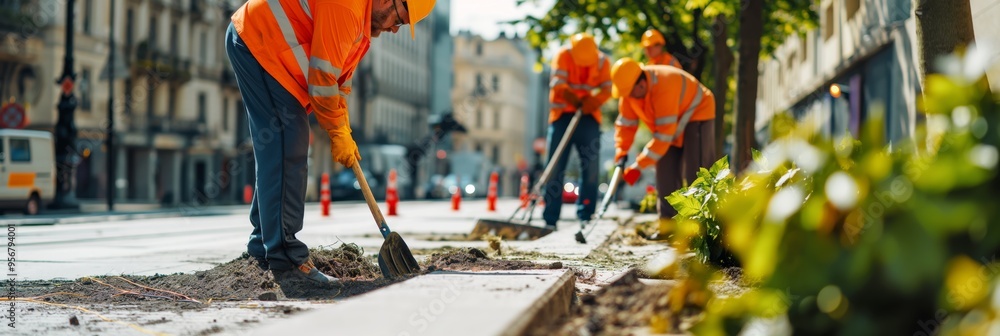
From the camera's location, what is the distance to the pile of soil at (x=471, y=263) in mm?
6102

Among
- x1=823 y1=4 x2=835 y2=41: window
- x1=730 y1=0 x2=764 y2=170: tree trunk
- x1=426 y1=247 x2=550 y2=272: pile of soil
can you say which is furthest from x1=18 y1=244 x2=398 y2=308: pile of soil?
x1=823 y1=4 x2=835 y2=41: window

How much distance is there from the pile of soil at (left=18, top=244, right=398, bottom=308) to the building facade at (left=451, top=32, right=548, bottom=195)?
97565 millimetres

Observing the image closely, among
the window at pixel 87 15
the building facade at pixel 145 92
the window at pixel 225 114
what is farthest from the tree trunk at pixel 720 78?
the window at pixel 225 114

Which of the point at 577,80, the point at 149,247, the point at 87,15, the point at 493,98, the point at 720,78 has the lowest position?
the point at 149,247

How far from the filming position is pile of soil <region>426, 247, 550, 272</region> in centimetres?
610

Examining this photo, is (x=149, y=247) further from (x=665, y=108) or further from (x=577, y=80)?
(x=577, y=80)

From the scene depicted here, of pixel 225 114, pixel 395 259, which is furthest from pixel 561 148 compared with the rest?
pixel 225 114

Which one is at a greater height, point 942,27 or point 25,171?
point 942,27

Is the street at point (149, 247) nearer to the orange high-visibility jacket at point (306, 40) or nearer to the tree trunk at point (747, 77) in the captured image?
the orange high-visibility jacket at point (306, 40)

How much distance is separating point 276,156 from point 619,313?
302cm

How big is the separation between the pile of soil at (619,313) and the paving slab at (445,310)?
0.12 m

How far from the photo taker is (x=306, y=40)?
612cm

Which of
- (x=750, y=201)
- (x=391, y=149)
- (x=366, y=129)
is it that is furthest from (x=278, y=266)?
(x=366, y=129)

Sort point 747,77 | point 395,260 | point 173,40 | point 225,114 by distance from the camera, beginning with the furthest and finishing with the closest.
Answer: point 225,114 → point 173,40 → point 747,77 → point 395,260
